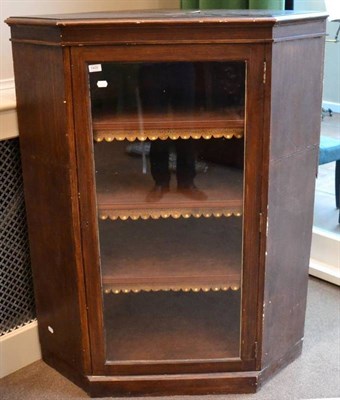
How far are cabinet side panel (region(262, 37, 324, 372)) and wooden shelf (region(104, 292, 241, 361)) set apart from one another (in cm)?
13

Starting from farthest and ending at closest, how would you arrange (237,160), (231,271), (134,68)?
(231,271) → (237,160) → (134,68)

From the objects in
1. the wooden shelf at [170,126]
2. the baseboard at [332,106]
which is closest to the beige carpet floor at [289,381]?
the wooden shelf at [170,126]

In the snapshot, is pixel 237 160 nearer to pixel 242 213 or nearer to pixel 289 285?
pixel 242 213

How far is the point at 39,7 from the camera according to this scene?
1926 mm

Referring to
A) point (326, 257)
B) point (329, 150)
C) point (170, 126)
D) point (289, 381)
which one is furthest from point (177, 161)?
point (326, 257)

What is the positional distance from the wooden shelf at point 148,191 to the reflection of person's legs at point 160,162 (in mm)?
20

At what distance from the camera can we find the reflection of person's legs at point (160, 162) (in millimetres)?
1591

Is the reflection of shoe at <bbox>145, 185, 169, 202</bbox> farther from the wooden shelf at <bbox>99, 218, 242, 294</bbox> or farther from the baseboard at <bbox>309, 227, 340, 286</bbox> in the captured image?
the baseboard at <bbox>309, 227, 340, 286</bbox>

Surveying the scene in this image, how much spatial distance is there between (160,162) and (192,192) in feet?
0.43

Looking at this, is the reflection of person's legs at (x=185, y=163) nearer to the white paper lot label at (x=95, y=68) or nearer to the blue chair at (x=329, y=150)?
the white paper lot label at (x=95, y=68)

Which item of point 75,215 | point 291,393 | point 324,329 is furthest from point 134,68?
point 324,329

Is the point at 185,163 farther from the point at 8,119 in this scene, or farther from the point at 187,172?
the point at 8,119

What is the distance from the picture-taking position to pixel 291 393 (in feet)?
5.83

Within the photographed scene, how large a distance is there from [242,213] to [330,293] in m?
0.96
